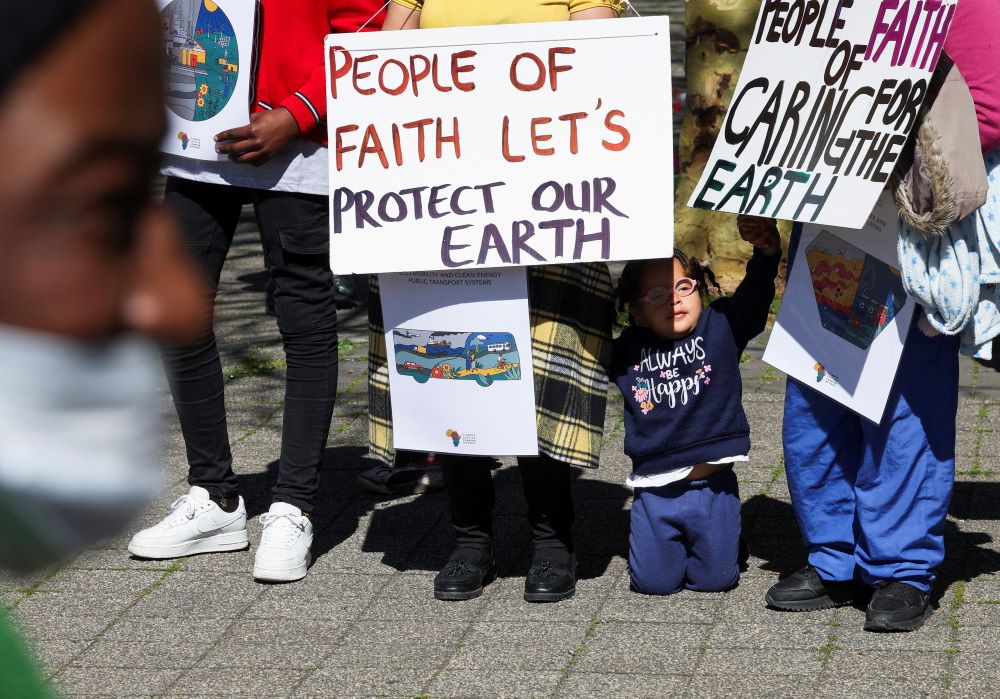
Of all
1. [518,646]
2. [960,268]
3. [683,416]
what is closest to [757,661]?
[518,646]

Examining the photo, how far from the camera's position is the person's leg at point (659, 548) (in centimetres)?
417

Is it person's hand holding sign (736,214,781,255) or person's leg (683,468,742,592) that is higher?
person's hand holding sign (736,214,781,255)

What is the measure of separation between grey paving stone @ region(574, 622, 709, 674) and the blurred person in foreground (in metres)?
3.03

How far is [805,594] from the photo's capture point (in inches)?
159

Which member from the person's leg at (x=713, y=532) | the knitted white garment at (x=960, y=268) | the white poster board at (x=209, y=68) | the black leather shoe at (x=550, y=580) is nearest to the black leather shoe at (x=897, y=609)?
the person's leg at (x=713, y=532)

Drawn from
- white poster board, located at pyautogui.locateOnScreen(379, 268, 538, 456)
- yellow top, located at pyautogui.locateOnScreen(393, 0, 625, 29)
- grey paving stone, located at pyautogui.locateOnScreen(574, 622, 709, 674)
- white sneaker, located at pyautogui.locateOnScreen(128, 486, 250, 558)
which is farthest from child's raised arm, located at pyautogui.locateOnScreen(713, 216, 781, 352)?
white sneaker, located at pyautogui.locateOnScreen(128, 486, 250, 558)

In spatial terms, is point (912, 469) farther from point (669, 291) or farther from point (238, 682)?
point (238, 682)

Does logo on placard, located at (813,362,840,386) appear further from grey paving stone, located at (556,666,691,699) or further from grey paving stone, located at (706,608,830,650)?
grey paving stone, located at (556,666,691,699)

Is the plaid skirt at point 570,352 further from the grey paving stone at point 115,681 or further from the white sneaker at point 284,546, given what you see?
the grey paving stone at point 115,681

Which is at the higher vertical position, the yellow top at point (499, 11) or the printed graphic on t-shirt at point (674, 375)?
the yellow top at point (499, 11)

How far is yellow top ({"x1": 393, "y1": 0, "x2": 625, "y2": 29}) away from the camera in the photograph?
3.87 m

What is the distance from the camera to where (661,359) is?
13.6 ft

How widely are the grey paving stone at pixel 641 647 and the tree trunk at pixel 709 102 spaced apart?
3948mm

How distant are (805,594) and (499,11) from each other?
1.88 meters
